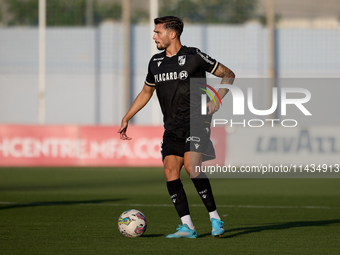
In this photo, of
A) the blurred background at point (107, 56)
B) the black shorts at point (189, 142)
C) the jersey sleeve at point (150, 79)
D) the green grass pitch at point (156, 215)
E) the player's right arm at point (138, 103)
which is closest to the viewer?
the green grass pitch at point (156, 215)

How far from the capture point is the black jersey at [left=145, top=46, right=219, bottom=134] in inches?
259

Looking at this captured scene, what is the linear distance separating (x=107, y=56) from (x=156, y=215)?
78.0 ft

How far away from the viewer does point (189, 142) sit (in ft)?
21.4

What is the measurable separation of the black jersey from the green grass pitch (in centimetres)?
130

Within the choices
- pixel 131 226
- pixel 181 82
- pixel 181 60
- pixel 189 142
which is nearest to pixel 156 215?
pixel 131 226

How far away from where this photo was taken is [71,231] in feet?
23.5

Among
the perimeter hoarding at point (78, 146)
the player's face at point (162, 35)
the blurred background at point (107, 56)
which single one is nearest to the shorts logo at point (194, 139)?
the player's face at point (162, 35)

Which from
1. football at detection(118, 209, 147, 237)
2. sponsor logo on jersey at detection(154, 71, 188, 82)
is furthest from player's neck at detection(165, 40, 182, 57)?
football at detection(118, 209, 147, 237)

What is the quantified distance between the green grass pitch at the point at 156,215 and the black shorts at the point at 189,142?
2.98 ft

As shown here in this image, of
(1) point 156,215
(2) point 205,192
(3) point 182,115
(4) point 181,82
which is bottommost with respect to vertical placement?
(1) point 156,215

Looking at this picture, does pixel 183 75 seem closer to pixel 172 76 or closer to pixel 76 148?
pixel 172 76

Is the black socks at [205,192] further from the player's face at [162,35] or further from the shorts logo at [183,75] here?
the player's face at [162,35]

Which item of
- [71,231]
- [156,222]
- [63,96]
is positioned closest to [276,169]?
[156,222]

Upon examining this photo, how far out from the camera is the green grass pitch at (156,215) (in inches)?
242
